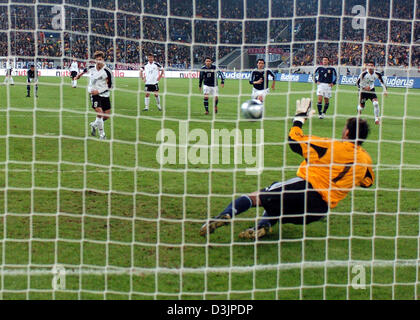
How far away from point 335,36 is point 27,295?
27.7 metres

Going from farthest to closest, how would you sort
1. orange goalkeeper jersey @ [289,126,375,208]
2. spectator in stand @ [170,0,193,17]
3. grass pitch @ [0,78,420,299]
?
spectator in stand @ [170,0,193,17] → orange goalkeeper jersey @ [289,126,375,208] → grass pitch @ [0,78,420,299]

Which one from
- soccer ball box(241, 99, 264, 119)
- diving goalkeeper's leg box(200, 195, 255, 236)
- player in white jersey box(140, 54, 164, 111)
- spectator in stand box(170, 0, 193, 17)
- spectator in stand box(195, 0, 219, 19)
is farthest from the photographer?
spectator in stand box(170, 0, 193, 17)

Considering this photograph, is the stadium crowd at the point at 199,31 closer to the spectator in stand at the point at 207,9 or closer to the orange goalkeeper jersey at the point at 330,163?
the spectator in stand at the point at 207,9

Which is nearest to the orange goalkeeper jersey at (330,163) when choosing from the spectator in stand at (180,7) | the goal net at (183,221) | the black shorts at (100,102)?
the goal net at (183,221)

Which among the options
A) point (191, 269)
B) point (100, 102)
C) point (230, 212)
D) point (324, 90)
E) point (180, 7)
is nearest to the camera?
point (191, 269)

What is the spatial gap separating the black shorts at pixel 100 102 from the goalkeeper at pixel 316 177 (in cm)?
663

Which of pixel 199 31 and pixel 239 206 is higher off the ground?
pixel 199 31

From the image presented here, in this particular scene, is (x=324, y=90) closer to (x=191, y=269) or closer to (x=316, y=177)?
(x=316, y=177)

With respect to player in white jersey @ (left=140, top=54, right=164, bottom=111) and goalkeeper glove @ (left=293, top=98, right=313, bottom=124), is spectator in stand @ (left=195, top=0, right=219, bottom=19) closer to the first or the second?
player in white jersey @ (left=140, top=54, right=164, bottom=111)

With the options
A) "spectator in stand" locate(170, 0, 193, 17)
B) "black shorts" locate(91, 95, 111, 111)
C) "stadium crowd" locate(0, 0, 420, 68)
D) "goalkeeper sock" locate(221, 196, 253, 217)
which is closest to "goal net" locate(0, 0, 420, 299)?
"goalkeeper sock" locate(221, 196, 253, 217)

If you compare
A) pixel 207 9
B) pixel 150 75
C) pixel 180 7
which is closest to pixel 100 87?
pixel 150 75

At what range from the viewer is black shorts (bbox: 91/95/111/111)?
36.9 feet

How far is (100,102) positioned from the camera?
37.4 feet

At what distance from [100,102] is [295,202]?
716 cm
